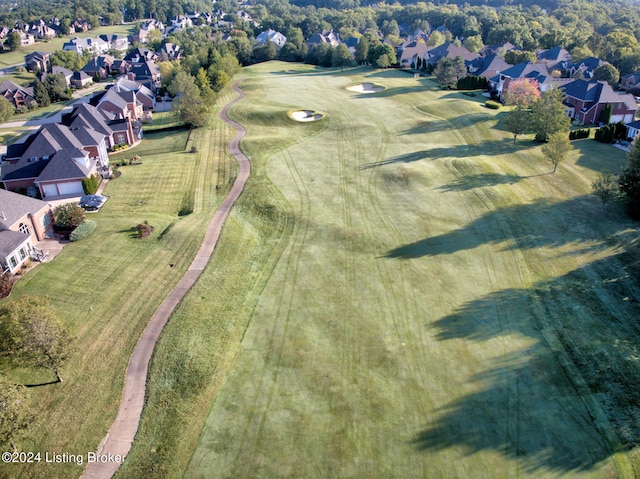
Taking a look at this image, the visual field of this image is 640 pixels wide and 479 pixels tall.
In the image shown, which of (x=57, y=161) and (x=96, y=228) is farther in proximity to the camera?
(x=57, y=161)

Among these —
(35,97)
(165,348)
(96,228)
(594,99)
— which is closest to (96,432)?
(165,348)

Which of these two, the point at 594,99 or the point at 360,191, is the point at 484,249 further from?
the point at 594,99

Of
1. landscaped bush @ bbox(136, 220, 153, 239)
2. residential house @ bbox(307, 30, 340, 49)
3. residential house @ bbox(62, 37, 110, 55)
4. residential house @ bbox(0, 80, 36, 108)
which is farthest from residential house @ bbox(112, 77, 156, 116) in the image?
residential house @ bbox(62, 37, 110, 55)

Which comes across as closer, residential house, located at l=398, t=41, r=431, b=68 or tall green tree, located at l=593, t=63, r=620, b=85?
tall green tree, located at l=593, t=63, r=620, b=85

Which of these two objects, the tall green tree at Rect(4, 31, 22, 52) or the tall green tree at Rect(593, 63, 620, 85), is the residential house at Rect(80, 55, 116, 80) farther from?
the tall green tree at Rect(593, 63, 620, 85)

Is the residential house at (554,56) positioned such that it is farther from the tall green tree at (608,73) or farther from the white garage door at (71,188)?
the white garage door at (71,188)

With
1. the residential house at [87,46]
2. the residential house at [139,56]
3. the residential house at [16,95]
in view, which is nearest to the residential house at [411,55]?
the residential house at [139,56]

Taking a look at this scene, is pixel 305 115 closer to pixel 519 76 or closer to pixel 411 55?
pixel 519 76
